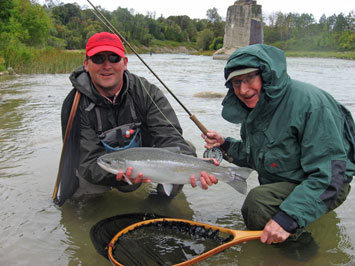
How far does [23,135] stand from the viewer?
261 inches

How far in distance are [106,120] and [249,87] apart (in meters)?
1.57

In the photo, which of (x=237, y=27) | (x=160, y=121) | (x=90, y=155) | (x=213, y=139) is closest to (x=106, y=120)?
(x=90, y=155)

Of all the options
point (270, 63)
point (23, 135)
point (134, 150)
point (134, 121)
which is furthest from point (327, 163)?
point (23, 135)

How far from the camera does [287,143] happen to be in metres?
2.82

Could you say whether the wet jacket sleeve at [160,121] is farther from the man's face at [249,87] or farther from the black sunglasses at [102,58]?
the man's face at [249,87]

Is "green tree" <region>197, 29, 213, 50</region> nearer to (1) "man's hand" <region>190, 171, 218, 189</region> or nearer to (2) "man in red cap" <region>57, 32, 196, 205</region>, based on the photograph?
(2) "man in red cap" <region>57, 32, 196, 205</region>

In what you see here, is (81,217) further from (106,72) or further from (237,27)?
(237,27)

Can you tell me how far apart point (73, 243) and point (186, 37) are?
145106 mm

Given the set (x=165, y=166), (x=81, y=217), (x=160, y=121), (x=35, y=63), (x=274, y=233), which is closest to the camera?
(x=274, y=233)

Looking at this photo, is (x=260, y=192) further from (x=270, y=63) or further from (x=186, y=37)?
(x=186, y=37)

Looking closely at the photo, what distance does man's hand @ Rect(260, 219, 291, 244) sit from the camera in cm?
249

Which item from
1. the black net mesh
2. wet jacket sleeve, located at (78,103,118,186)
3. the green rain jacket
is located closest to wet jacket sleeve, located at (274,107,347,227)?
the green rain jacket

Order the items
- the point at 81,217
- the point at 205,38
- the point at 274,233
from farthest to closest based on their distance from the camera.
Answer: the point at 205,38, the point at 81,217, the point at 274,233

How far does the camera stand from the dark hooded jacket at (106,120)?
3438mm
